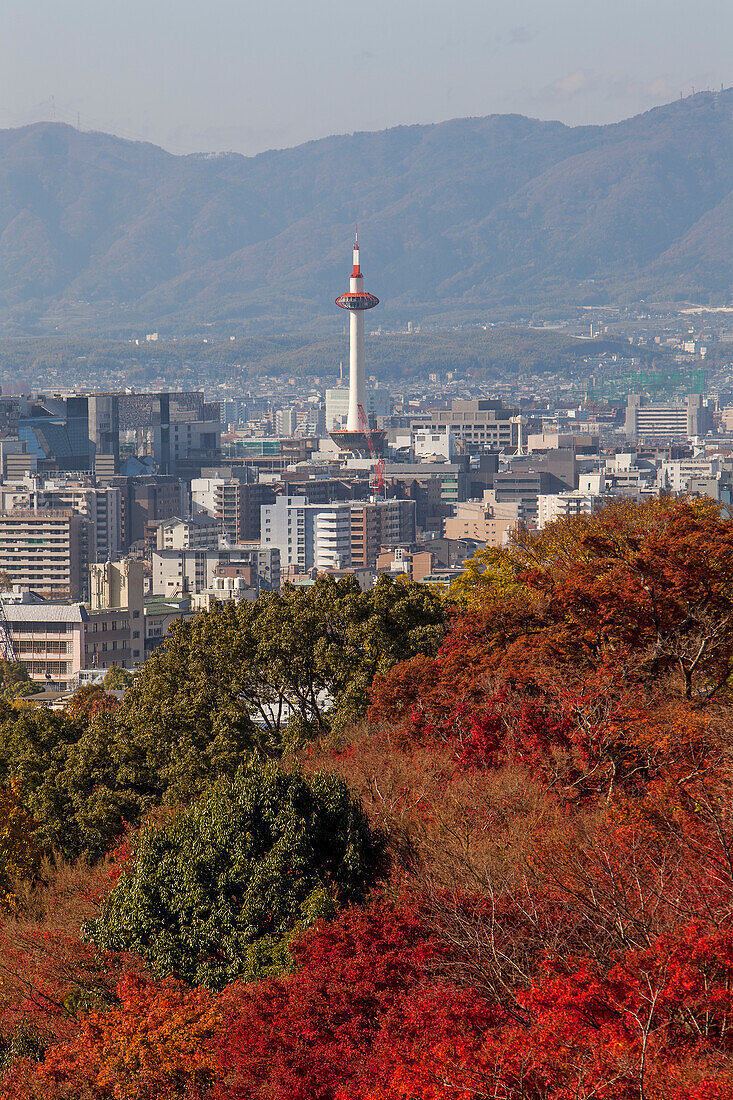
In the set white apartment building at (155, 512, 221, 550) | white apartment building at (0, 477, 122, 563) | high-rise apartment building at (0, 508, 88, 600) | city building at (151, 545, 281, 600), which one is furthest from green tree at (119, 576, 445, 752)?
white apartment building at (0, 477, 122, 563)

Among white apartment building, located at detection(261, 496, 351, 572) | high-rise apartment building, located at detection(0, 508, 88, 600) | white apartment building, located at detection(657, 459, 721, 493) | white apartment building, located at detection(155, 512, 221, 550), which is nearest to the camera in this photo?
high-rise apartment building, located at detection(0, 508, 88, 600)

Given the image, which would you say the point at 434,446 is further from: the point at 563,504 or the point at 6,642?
the point at 6,642

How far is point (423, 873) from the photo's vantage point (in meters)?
13.0

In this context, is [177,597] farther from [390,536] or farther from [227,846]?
[227,846]

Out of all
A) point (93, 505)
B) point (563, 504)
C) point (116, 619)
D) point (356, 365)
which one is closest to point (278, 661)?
point (116, 619)

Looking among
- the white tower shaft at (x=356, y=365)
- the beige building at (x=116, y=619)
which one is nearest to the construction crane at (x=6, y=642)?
the beige building at (x=116, y=619)

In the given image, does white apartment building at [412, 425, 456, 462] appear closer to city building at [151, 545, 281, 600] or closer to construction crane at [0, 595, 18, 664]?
city building at [151, 545, 281, 600]

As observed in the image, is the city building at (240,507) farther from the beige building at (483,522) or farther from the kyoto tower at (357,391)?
the kyoto tower at (357,391)

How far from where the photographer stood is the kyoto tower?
525ft

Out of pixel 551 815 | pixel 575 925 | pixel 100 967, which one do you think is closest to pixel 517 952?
pixel 575 925

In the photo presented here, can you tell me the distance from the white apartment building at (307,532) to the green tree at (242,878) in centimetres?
8967

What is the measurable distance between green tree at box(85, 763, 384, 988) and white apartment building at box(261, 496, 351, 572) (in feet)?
294

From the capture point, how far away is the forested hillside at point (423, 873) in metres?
9.91

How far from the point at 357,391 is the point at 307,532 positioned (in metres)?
57.3
